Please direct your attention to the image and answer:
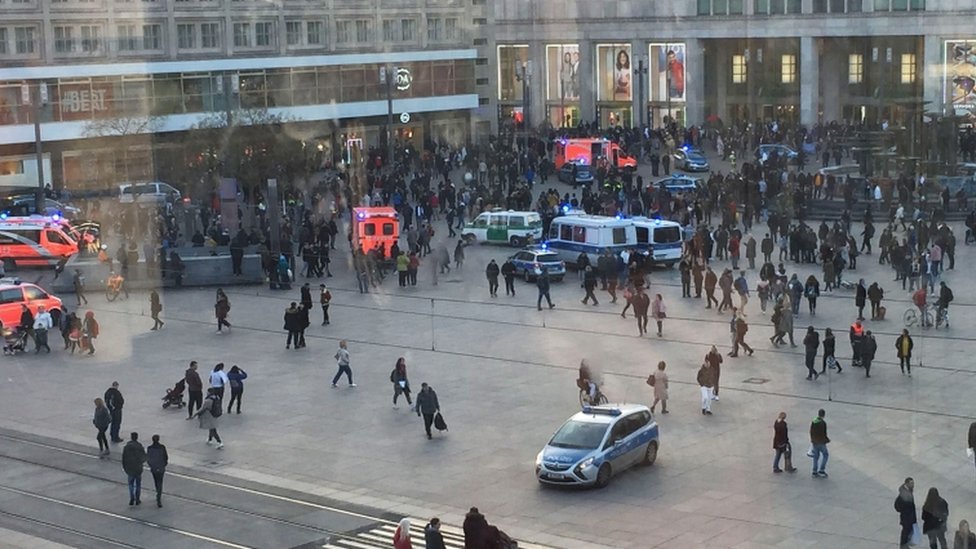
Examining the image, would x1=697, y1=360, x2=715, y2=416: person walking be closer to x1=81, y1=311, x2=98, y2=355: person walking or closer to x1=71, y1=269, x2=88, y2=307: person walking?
x1=81, y1=311, x2=98, y2=355: person walking

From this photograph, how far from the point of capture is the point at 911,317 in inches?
1403

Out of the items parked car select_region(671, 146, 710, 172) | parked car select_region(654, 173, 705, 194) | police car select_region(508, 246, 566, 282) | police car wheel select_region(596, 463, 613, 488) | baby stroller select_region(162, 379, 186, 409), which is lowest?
police car wheel select_region(596, 463, 613, 488)

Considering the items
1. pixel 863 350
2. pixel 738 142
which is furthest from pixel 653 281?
pixel 738 142

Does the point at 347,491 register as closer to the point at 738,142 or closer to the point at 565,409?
the point at 565,409

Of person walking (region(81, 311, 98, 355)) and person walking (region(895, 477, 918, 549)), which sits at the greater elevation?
person walking (region(81, 311, 98, 355))

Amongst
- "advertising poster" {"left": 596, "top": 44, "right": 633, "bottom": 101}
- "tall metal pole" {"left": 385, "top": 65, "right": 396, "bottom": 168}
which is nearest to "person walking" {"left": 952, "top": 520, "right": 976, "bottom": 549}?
"tall metal pole" {"left": 385, "top": 65, "right": 396, "bottom": 168}

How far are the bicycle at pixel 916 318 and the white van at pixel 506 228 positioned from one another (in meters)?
15.3

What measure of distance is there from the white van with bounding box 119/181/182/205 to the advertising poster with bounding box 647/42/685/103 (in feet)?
95.8

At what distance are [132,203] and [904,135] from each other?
2483 centimetres

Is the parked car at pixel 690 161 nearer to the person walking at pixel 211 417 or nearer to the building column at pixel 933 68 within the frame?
the building column at pixel 933 68

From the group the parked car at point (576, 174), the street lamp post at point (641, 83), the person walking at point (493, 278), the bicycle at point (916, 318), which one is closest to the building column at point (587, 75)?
the street lamp post at point (641, 83)

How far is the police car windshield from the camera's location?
81.1 feet

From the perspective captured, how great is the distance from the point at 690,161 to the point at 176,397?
36953 mm

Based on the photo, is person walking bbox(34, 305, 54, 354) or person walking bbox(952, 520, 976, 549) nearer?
person walking bbox(952, 520, 976, 549)
